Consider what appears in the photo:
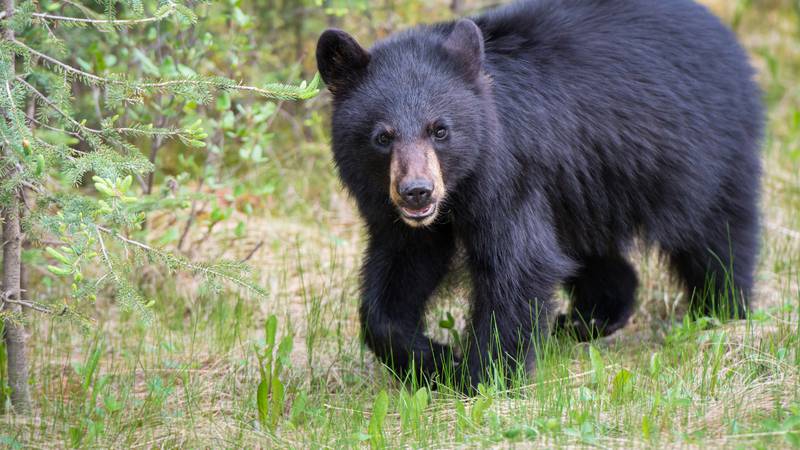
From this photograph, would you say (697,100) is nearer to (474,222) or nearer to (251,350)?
(474,222)

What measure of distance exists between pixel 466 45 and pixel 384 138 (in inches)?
21.2

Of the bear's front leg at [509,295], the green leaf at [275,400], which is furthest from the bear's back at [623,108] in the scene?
the green leaf at [275,400]

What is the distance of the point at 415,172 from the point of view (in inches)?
153

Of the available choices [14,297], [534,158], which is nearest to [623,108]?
[534,158]

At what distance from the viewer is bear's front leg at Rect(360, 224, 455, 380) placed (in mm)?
4461

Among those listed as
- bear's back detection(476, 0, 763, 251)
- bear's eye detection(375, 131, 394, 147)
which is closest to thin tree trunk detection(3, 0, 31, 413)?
bear's eye detection(375, 131, 394, 147)

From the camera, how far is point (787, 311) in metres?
4.88

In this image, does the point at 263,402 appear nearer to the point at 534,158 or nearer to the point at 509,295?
the point at 509,295

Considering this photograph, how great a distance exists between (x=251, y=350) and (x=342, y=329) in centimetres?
52

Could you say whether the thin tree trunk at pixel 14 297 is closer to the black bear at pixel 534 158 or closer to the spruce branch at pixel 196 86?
the spruce branch at pixel 196 86

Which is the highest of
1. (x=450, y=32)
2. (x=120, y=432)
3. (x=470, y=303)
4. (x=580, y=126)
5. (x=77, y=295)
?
(x=450, y=32)

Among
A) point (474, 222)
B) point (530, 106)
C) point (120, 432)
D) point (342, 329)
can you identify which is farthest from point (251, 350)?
point (530, 106)

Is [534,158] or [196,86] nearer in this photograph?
[196,86]

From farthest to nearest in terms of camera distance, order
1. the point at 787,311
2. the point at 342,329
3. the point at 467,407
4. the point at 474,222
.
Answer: the point at 342,329 < the point at 787,311 < the point at 474,222 < the point at 467,407
